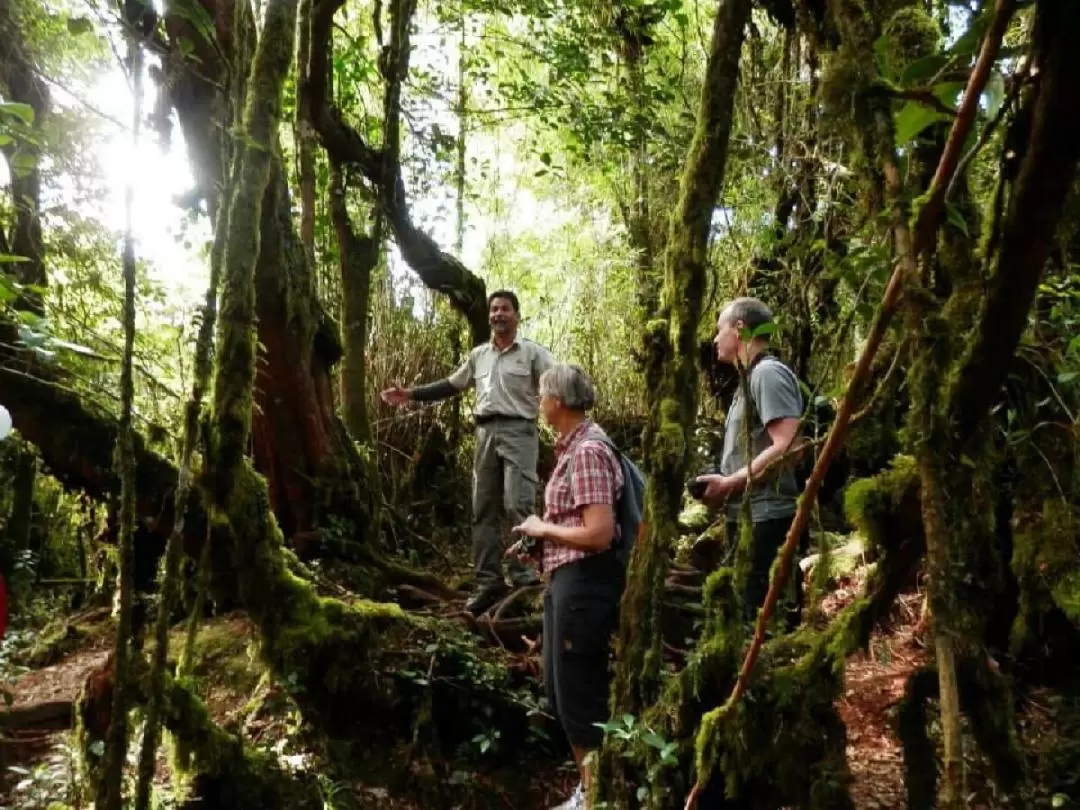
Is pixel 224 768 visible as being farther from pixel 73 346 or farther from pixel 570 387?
pixel 570 387

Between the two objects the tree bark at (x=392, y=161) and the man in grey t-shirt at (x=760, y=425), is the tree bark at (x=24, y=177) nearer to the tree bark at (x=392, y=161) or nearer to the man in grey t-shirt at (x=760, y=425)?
the tree bark at (x=392, y=161)

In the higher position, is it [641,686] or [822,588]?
[822,588]

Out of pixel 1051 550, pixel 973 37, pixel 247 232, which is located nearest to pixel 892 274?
pixel 973 37

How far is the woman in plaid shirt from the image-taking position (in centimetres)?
307

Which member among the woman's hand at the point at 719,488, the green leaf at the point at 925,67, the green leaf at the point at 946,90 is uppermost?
the green leaf at the point at 925,67

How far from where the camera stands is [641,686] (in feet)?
9.12

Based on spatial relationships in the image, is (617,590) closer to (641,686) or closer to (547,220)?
(641,686)

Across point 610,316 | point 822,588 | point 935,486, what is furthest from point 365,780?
point 610,316

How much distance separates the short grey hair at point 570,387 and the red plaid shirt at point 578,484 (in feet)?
0.29

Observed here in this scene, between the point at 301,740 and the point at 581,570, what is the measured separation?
77.8 inches

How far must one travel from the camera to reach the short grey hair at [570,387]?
10.8 ft

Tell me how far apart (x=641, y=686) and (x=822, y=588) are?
2.47 ft

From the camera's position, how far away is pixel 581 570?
315 cm

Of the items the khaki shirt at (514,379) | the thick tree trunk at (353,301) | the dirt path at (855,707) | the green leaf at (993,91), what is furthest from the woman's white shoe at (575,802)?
the thick tree trunk at (353,301)
